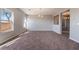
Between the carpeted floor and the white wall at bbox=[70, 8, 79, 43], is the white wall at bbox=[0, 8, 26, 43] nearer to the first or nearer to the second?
the carpeted floor

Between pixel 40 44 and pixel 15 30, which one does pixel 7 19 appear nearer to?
pixel 15 30

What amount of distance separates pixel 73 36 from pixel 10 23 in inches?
165

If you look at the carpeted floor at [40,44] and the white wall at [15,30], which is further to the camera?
the white wall at [15,30]

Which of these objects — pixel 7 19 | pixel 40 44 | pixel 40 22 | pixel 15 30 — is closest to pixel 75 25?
pixel 40 44

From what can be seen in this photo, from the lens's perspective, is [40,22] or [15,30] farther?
[40,22]

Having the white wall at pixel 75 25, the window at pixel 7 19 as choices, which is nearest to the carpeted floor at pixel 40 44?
the white wall at pixel 75 25

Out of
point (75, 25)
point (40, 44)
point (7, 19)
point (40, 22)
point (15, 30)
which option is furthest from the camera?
point (40, 22)

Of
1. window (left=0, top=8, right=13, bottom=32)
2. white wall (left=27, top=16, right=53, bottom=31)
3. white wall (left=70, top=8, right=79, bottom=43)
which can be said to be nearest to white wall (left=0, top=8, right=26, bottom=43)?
window (left=0, top=8, right=13, bottom=32)

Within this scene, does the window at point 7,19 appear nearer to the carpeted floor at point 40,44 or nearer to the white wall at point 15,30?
the white wall at point 15,30

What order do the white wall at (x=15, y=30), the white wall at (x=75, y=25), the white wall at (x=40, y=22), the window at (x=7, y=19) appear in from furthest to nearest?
1. the white wall at (x=40, y=22)
2. the window at (x=7, y=19)
3. the white wall at (x=75, y=25)
4. the white wall at (x=15, y=30)

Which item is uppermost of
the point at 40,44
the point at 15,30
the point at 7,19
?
the point at 7,19
